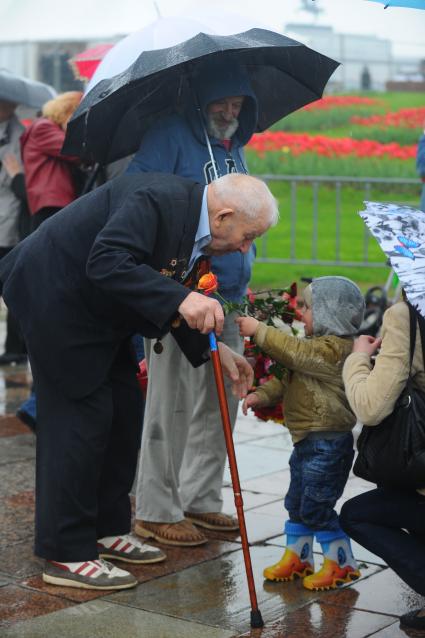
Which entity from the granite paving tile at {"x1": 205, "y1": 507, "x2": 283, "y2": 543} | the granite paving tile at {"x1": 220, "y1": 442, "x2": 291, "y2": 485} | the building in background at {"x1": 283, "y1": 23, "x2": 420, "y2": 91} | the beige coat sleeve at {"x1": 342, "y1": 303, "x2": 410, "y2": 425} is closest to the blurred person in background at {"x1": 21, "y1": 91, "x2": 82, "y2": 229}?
the granite paving tile at {"x1": 220, "y1": 442, "x2": 291, "y2": 485}

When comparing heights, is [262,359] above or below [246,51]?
below

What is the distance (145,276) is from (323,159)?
13.8m

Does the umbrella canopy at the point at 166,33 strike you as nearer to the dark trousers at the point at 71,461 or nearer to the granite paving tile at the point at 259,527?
the dark trousers at the point at 71,461

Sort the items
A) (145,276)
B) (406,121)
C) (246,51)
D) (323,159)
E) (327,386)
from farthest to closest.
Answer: (406,121) → (323,159) → (246,51) → (327,386) → (145,276)

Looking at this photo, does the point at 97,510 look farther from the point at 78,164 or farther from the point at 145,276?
the point at 78,164

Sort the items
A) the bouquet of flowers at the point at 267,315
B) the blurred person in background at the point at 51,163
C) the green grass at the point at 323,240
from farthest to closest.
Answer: the green grass at the point at 323,240 < the blurred person in background at the point at 51,163 < the bouquet of flowers at the point at 267,315

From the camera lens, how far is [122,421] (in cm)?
477

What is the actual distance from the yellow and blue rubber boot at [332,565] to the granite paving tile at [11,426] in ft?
10.3

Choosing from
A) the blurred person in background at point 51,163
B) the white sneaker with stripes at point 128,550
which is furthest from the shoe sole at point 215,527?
the blurred person in background at point 51,163

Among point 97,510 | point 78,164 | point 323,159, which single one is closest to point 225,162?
point 97,510

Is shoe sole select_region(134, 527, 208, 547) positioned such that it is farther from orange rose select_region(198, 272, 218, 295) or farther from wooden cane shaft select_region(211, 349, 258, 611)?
orange rose select_region(198, 272, 218, 295)

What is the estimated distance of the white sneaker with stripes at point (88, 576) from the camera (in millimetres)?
4523

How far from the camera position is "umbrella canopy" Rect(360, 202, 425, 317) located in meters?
3.53

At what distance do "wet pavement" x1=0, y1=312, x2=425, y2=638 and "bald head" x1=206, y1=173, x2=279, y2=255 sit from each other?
1.35m
